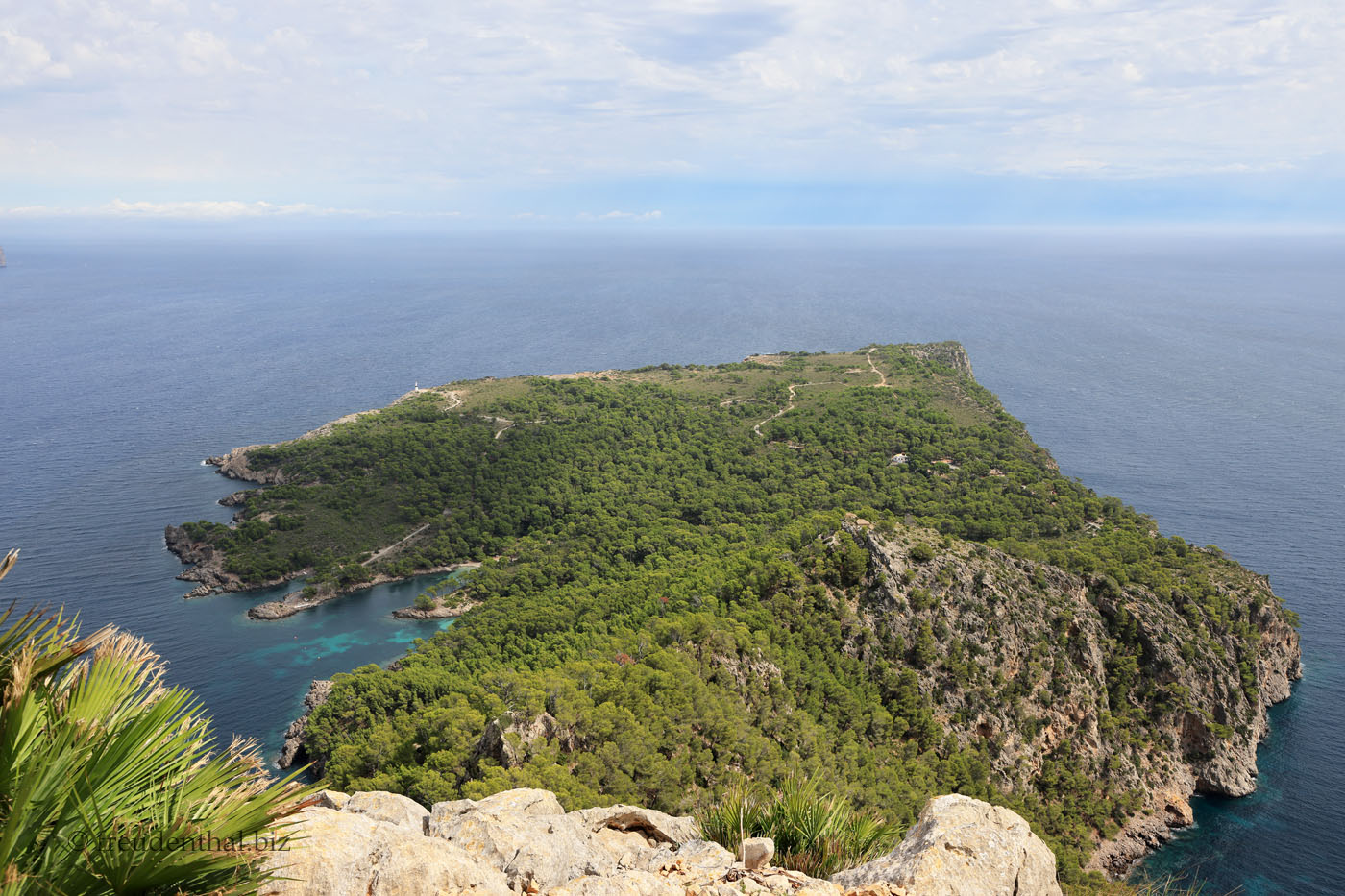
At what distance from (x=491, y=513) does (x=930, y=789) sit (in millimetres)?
58512

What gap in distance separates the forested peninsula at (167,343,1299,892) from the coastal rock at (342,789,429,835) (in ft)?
44.5

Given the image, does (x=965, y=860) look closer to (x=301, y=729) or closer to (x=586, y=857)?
(x=586, y=857)

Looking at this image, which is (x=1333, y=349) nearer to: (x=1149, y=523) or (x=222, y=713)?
(x=1149, y=523)

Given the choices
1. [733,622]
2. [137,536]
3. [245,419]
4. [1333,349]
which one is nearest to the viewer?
[733,622]

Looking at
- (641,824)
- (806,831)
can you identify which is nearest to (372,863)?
(806,831)

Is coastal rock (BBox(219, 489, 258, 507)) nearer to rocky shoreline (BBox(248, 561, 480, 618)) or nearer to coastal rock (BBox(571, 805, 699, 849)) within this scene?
rocky shoreline (BBox(248, 561, 480, 618))

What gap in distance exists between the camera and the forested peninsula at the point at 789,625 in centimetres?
3841

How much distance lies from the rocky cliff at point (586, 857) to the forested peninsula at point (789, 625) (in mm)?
13799

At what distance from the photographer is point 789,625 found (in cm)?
4853

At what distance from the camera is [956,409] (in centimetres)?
10531

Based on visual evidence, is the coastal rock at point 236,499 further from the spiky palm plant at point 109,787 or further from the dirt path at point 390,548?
the spiky palm plant at point 109,787

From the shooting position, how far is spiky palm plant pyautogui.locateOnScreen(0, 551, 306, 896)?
5.89m

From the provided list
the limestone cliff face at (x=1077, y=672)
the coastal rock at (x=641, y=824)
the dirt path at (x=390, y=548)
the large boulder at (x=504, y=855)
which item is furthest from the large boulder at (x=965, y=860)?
the dirt path at (x=390, y=548)

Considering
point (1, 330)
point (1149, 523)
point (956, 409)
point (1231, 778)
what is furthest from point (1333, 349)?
point (1, 330)
